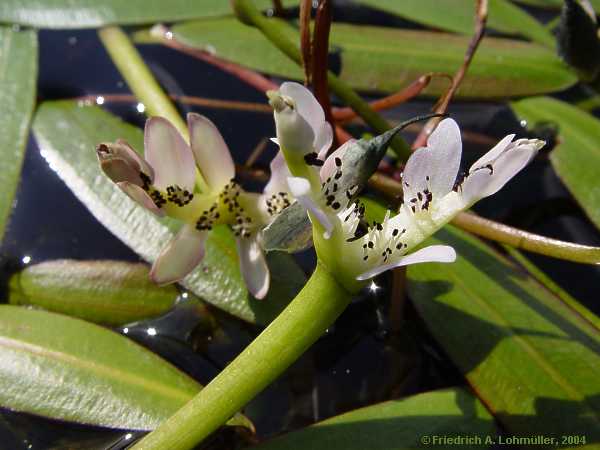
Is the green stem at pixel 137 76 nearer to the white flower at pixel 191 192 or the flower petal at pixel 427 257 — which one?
the white flower at pixel 191 192

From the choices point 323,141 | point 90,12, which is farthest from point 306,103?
point 90,12

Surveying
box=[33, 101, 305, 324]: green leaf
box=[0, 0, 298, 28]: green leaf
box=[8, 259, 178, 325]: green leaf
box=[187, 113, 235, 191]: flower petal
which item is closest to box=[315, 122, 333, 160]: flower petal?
box=[187, 113, 235, 191]: flower petal

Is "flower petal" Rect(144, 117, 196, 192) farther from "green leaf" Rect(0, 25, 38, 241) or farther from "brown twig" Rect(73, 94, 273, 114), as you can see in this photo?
A: "brown twig" Rect(73, 94, 273, 114)

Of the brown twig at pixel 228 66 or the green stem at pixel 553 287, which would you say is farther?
the brown twig at pixel 228 66

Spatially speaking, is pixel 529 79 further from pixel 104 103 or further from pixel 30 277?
pixel 30 277

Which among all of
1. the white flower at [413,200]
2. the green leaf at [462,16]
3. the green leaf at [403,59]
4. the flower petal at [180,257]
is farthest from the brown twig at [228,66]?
the white flower at [413,200]

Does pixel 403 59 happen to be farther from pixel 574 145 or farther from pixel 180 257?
pixel 180 257
